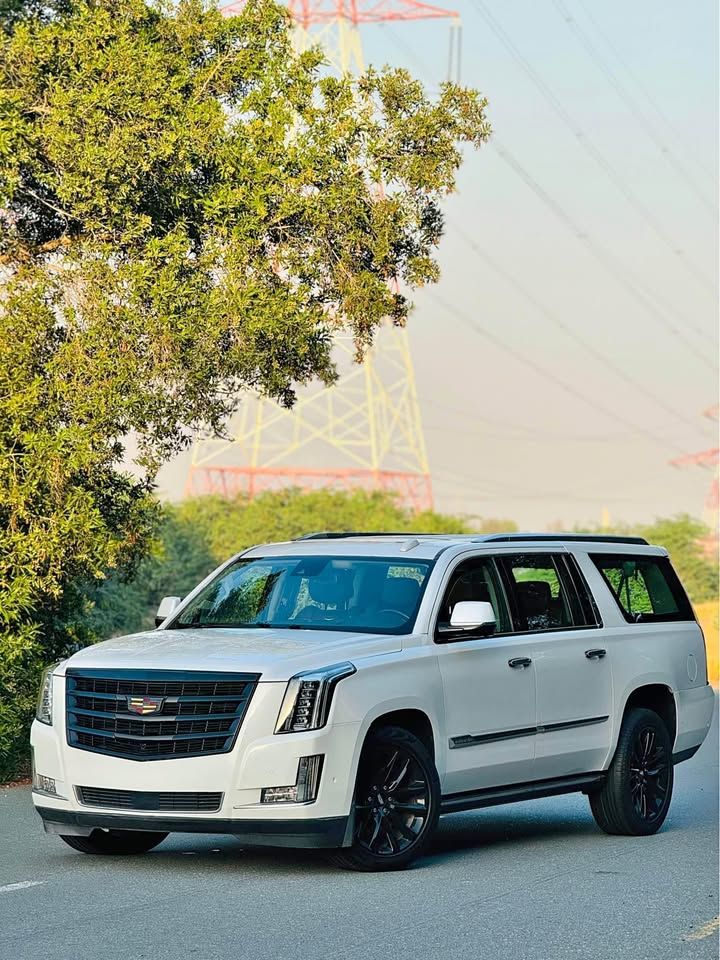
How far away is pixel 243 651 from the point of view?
384 inches

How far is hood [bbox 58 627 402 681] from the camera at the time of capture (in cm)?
952

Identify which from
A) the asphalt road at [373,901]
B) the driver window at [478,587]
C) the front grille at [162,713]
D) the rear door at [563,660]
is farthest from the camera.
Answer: the rear door at [563,660]

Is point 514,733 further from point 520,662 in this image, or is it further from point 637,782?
point 637,782

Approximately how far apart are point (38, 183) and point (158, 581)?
137 ft

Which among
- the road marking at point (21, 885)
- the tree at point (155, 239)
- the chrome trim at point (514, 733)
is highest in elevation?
the tree at point (155, 239)

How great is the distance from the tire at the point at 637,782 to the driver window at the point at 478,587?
1.42m

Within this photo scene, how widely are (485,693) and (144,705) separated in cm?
220

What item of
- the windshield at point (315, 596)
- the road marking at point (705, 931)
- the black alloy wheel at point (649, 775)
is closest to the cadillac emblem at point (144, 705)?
the windshield at point (315, 596)

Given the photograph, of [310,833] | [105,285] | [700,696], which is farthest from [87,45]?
[310,833]

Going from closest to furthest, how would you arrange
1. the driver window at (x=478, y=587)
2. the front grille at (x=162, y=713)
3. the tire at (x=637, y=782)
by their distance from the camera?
the front grille at (x=162, y=713) < the driver window at (x=478, y=587) < the tire at (x=637, y=782)

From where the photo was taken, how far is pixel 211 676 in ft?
31.2

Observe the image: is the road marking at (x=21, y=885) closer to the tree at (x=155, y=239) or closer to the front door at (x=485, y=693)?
the front door at (x=485, y=693)

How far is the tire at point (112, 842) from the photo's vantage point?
10.3 meters

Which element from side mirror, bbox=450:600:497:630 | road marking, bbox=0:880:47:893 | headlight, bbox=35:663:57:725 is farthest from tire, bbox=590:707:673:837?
road marking, bbox=0:880:47:893
